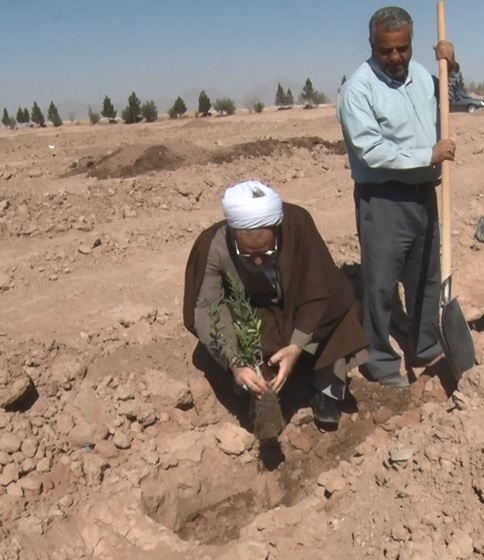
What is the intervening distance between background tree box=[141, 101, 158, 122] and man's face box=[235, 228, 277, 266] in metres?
22.5

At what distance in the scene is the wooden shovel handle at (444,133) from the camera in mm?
3527

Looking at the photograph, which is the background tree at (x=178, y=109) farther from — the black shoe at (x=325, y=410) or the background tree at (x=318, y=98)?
the black shoe at (x=325, y=410)

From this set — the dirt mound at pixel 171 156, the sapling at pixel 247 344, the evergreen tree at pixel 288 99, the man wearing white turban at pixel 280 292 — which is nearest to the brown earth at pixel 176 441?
the sapling at pixel 247 344

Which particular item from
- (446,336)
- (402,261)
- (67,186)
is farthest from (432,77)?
(67,186)

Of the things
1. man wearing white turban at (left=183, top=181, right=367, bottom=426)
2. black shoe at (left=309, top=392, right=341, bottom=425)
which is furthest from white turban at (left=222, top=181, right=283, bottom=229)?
black shoe at (left=309, top=392, right=341, bottom=425)

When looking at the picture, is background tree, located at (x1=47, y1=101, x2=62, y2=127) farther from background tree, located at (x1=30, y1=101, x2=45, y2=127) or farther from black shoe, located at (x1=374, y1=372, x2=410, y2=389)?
black shoe, located at (x1=374, y1=372, x2=410, y2=389)

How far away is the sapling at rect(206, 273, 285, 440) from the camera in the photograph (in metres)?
3.31

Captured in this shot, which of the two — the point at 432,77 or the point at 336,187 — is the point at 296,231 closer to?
the point at 432,77

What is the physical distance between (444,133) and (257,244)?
1128mm

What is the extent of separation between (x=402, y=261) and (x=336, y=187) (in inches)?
154

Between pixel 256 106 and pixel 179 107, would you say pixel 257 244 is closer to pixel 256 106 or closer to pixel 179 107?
pixel 179 107

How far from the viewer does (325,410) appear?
12.5ft

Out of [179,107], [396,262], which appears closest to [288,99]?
[179,107]

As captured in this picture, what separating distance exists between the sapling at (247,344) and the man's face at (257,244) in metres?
0.15
